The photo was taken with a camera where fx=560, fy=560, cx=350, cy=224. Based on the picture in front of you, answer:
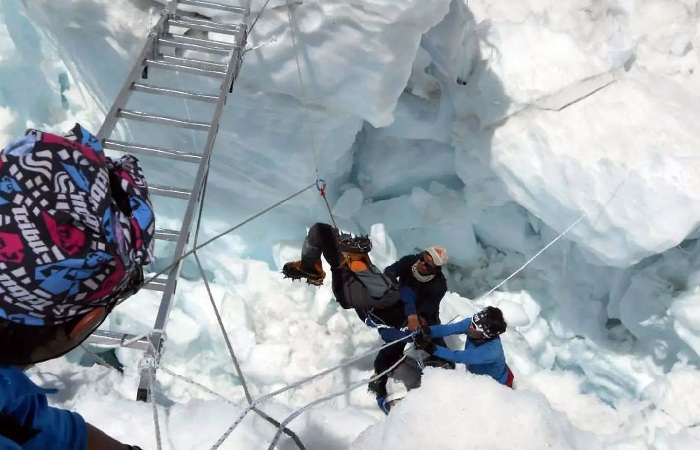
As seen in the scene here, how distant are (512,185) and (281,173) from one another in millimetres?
1386

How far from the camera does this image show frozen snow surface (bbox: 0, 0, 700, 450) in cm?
290

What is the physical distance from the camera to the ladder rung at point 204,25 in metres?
2.49

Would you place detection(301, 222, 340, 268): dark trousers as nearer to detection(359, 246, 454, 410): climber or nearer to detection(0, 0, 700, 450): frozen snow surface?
detection(359, 246, 454, 410): climber

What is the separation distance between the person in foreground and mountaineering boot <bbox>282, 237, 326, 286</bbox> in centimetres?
199

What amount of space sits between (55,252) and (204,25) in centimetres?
195

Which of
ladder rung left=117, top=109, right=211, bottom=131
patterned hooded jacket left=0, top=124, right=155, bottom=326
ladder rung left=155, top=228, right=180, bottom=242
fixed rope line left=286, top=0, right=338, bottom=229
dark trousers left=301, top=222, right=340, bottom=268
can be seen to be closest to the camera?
patterned hooded jacket left=0, top=124, right=155, bottom=326

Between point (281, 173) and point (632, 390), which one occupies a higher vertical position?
point (281, 173)

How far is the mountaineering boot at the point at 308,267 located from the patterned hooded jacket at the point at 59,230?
6.73ft

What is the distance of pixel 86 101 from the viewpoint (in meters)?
3.70

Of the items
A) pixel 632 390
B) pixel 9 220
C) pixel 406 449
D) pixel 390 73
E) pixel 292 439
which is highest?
pixel 9 220

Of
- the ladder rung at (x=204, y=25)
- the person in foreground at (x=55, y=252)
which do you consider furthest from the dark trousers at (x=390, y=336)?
the person in foreground at (x=55, y=252)

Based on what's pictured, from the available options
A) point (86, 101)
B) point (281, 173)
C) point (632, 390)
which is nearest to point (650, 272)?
point (632, 390)

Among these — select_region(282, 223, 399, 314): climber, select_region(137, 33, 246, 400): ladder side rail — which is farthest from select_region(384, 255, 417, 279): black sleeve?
select_region(137, 33, 246, 400): ladder side rail

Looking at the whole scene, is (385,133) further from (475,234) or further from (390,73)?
(475,234)
